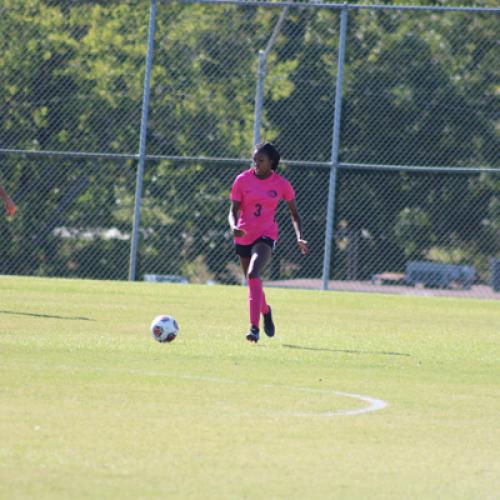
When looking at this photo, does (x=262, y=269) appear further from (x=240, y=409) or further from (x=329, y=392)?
(x=240, y=409)

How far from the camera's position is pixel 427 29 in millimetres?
37031

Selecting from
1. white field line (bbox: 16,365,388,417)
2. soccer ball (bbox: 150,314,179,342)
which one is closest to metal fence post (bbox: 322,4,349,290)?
soccer ball (bbox: 150,314,179,342)

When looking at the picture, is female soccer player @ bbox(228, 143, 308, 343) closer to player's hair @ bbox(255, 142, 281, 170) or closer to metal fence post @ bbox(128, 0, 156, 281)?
player's hair @ bbox(255, 142, 281, 170)

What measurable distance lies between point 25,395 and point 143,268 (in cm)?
2159

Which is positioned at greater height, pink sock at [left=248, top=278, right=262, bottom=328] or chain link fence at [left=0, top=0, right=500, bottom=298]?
chain link fence at [left=0, top=0, right=500, bottom=298]

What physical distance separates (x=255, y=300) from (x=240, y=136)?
68.3 ft

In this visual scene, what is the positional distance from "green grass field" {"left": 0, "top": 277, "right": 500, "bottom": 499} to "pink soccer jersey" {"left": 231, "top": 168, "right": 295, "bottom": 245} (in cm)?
102

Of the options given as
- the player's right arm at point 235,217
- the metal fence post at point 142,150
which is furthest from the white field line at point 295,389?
the metal fence post at point 142,150

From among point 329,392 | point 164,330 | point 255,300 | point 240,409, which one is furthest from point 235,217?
point 240,409

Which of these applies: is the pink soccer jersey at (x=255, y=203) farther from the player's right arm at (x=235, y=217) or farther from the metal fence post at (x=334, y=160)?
the metal fence post at (x=334, y=160)

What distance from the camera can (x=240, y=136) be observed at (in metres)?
33.9

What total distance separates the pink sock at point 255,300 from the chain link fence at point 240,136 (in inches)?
535

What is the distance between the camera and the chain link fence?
3045 cm

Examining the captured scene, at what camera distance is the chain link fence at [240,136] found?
3045 centimetres
